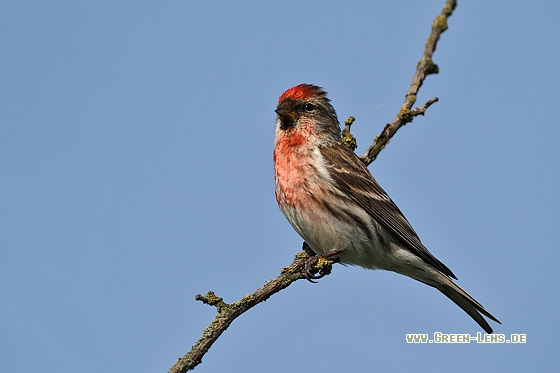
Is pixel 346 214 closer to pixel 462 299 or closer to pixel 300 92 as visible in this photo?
pixel 462 299

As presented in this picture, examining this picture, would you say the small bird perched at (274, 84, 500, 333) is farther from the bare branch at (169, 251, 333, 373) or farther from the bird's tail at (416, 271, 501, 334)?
the bare branch at (169, 251, 333, 373)

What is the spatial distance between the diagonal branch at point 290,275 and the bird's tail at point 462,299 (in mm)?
1360

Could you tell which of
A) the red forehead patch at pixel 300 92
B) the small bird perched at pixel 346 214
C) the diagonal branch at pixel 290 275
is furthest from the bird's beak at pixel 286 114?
the diagonal branch at pixel 290 275

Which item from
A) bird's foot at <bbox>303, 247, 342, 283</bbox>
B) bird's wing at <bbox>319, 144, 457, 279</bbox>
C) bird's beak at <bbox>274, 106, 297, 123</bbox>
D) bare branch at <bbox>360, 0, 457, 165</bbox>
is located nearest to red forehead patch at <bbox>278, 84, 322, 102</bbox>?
bird's beak at <bbox>274, 106, 297, 123</bbox>

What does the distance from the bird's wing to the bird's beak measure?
1.83ft

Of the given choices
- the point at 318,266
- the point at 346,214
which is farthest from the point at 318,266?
the point at 346,214

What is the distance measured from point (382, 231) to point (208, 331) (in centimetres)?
265

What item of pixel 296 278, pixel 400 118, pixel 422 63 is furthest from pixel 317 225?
pixel 422 63

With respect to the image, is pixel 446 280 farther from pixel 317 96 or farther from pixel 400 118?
pixel 317 96

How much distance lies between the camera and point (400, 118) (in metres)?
7.13

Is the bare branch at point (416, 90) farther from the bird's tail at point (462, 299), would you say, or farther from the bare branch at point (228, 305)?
the bare branch at point (228, 305)

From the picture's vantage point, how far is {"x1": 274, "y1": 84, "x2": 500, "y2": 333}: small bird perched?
713 cm

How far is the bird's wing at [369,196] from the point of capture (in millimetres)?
7363

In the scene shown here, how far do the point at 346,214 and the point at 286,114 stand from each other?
1472mm
